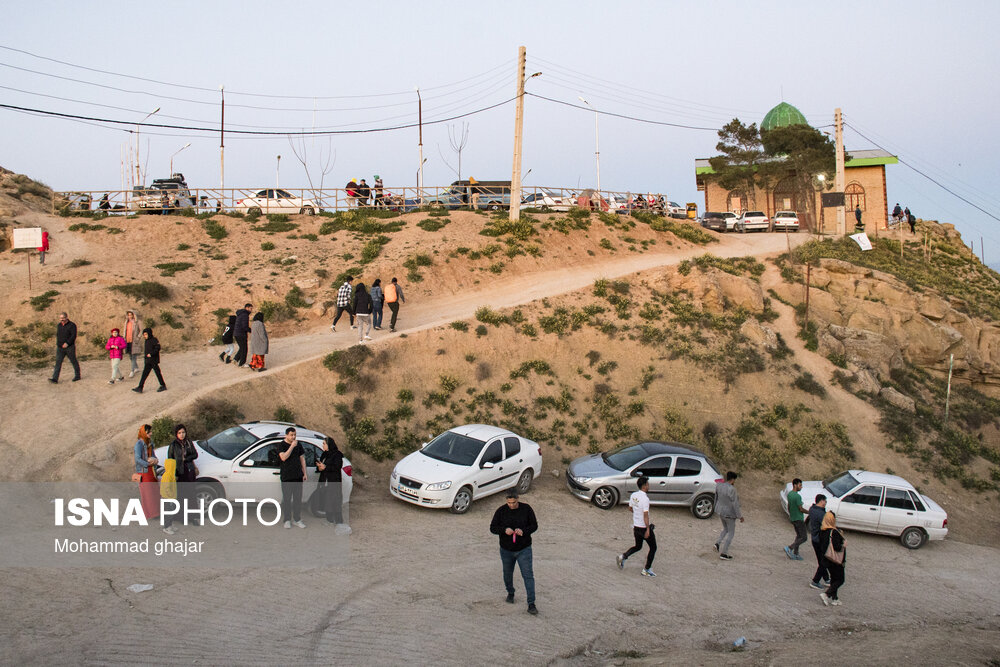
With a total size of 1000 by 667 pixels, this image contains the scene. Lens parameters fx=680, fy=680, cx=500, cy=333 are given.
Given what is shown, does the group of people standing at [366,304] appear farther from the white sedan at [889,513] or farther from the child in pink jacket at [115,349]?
the white sedan at [889,513]

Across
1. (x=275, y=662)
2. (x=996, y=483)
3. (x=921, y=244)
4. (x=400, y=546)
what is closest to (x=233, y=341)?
(x=400, y=546)

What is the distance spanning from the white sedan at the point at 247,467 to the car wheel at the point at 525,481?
4.36m

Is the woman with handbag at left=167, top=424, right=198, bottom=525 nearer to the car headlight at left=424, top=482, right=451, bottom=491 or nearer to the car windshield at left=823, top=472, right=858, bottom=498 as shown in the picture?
the car headlight at left=424, top=482, right=451, bottom=491

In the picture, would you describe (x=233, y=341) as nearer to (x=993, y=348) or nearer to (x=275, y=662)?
(x=275, y=662)

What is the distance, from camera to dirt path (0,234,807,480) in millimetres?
13727

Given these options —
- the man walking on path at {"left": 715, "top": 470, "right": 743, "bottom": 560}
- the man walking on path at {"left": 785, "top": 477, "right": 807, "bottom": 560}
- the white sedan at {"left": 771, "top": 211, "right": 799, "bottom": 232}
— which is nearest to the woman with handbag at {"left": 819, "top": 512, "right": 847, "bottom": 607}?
the man walking on path at {"left": 715, "top": 470, "right": 743, "bottom": 560}

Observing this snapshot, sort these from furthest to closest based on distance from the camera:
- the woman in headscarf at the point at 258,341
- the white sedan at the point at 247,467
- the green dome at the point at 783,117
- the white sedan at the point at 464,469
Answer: the green dome at the point at 783,117, the woman in headscarf at the point at 258,341, the white sedan at the point at 464,469, the white sedan at the point at 247,467

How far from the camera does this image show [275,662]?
25.1 feet

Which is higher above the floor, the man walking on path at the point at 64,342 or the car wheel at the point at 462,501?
the man walking on path at the point at 64,342

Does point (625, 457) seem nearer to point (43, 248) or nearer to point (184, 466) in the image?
point (184, 466)

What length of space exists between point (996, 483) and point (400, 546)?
64.0ft

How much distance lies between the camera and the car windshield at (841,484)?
653 inches

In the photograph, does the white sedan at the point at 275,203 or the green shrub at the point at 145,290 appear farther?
the white sedan at the point at 275,203

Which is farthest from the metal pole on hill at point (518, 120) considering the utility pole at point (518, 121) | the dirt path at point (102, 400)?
the dirt path at point (102, 400)
